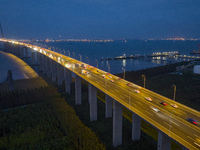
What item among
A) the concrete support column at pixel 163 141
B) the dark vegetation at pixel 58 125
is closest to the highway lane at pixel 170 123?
the concrete support column at pixel 163 141

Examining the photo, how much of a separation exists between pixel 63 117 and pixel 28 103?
Result: 18552mm

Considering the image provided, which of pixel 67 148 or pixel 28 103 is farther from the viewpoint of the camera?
pixel 28 103

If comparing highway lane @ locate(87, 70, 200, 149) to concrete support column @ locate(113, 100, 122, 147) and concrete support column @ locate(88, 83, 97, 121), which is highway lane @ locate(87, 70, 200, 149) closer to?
concrete support column @ locate(113, 100, 122, 147)

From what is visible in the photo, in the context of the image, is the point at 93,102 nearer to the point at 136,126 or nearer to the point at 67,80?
the point at 136,126

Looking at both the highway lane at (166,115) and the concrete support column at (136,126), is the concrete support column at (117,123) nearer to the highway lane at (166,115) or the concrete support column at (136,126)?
the highway lane at (166,115)

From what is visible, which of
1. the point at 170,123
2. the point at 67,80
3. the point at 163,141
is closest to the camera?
the point at 170,123

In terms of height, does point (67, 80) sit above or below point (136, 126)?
above

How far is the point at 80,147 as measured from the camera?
1025 inches

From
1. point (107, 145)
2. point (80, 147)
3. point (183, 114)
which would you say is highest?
point (183, 114)

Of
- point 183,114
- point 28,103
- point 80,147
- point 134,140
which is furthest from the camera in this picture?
point 28,103

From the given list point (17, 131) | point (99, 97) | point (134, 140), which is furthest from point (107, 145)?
point (99, 97)

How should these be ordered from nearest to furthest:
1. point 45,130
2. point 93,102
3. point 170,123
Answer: point 170,123 < point 45,130 < point 93,102

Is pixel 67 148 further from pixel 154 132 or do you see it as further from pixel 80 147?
pixel 154 132

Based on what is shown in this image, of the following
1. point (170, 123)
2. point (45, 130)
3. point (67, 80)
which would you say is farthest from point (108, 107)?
point (67, 80)
